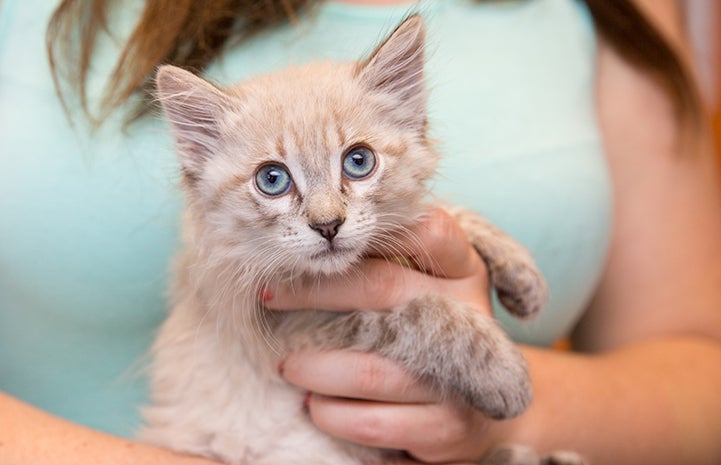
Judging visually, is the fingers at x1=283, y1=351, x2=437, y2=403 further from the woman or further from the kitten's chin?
the kitten's chin

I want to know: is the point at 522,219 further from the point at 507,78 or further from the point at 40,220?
the point at 40,220

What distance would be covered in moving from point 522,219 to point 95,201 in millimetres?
801

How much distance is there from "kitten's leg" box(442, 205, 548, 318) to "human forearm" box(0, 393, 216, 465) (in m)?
0.56

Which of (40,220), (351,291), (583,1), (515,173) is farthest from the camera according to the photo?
(583,1)

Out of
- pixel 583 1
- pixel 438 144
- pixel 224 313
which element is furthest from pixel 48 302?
pixel 583 1

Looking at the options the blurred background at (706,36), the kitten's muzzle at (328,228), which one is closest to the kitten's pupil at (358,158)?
the kitten's muzzle at (328,228)

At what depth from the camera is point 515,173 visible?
1272 mm

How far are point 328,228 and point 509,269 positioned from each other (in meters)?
0.39

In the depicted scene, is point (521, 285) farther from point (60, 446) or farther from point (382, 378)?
point (60, 446)

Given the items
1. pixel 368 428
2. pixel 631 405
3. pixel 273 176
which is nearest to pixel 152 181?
pixel 273 176

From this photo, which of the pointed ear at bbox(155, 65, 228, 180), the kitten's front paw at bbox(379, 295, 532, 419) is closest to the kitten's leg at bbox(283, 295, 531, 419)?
the kitten's front paw at bbox(379, 295, 532, 419)

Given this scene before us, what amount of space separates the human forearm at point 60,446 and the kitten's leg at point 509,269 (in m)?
0.56

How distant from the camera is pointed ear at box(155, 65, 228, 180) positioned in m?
0.93

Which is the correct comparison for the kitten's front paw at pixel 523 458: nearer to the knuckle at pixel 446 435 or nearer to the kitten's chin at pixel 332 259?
the knuckle at pixel 446 435
